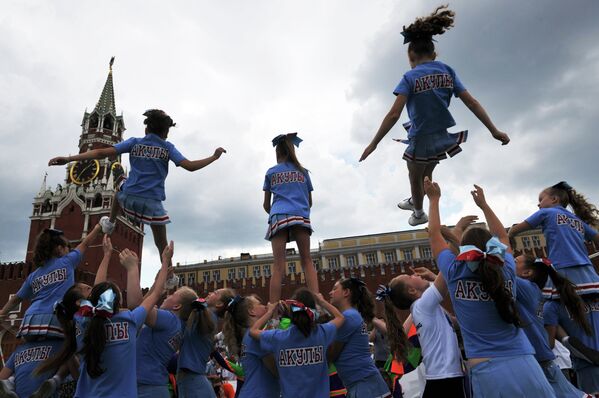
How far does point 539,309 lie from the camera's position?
4.07 m

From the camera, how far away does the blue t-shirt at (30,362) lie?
436 cm

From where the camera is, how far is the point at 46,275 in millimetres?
4781

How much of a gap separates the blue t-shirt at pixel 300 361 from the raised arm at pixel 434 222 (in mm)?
1390

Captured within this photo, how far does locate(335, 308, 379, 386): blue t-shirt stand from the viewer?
4.08m

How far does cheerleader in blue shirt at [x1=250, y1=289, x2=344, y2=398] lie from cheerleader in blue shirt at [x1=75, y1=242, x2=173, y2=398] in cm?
122

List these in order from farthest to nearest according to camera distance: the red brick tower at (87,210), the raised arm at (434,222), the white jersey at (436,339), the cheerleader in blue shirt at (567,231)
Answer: the red brick tower at (87,210) → the cheerleader in blue shirt at (567,231) → the white jersey at (436,339) → the raised arm at (434,222)

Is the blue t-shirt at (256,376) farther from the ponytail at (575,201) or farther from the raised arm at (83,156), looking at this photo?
the ponytail at (575,201)

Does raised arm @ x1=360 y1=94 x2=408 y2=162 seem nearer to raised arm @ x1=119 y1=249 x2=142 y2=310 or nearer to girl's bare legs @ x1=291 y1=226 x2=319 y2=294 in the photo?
girl's bare legs @ x1=291 y1=226 x2=319 y2=294

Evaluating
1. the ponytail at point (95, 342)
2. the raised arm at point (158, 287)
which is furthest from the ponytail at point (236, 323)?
the ponytail at point (95, 342)

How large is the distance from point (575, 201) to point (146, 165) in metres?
5.79

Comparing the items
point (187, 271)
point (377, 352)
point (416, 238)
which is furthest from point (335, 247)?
point (377, 352)

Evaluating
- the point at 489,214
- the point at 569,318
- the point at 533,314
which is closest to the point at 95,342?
the point at 489,214

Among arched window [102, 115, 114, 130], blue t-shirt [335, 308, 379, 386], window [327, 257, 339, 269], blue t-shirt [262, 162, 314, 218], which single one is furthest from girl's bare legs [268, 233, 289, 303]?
arched window [102, 115, 114, 130]

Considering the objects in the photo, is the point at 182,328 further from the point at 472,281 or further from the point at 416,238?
the point at 416,238
